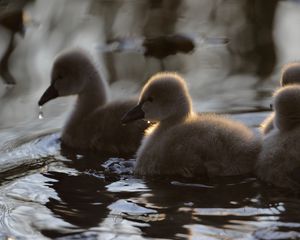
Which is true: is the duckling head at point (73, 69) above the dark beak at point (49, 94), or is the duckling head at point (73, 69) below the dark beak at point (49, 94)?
above

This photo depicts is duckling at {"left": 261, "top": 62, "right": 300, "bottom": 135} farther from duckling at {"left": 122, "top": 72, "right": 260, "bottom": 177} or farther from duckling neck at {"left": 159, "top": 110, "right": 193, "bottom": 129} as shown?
duckling neck at {"left": 159, "top": 110, "right": 193, "bottom": 129}

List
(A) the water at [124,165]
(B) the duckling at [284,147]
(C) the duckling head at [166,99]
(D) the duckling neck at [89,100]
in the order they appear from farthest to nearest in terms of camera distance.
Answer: (D) the duckling neck at [89,100] < (C) the duckling head at [166,99] < (B) the duckling at [284,147] < (A) the water at [124,165]

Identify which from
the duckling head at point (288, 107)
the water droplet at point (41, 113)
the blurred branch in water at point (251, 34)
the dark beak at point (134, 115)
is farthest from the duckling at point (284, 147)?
the blurred branch in water at point (251, 34)

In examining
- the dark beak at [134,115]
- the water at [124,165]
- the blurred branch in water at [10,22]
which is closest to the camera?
the water at [124,165]

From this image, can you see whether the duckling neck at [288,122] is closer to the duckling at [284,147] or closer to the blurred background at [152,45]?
the duckling at [284,147]

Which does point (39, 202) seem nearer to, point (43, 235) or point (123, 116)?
point (43, 235)

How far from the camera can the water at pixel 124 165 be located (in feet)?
16.2

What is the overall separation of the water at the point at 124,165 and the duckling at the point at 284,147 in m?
0.07

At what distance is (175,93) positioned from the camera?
19.6 ft

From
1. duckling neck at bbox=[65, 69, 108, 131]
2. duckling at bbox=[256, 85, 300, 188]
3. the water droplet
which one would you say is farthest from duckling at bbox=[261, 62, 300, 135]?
the water droplet

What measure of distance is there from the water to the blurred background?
0.06 feet

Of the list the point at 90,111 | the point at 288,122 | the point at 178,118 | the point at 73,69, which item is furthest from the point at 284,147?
the point at 73,69

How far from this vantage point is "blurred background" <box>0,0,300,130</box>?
7996 millimetres

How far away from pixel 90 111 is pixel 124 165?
0.87 metres
